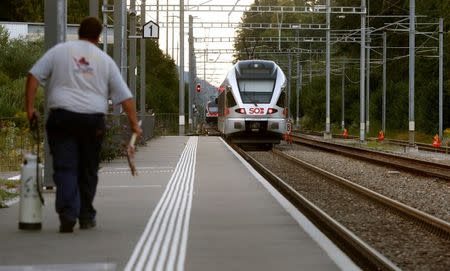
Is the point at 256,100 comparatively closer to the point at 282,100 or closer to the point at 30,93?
the point at 282,100

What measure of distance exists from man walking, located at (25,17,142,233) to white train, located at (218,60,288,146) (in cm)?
2633

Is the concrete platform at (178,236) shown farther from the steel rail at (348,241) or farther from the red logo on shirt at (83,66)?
the red logo on shirt at (83,66)

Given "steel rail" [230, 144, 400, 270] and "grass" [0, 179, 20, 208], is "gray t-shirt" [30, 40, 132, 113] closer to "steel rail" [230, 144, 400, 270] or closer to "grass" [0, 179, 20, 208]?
"steel rail" [230, 144, 400, 270]

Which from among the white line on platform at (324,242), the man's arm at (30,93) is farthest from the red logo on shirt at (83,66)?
the white line on platform at (324,242)

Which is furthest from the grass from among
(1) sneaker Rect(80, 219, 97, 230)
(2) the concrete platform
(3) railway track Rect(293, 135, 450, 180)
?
(3) railway track Rect(293, 135, 450, 180)

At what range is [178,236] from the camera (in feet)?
29.0

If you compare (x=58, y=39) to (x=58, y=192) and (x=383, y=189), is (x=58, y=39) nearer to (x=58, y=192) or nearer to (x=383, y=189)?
(x=58, y=192)

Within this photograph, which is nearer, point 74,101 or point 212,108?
point 74,101

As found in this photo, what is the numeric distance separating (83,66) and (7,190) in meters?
6.29

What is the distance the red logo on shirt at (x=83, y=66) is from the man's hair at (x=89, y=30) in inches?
11.0

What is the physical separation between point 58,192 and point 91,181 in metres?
0.42

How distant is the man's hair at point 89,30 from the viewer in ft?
27.5

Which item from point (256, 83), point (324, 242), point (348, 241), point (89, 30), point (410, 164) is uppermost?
point (256, 83)

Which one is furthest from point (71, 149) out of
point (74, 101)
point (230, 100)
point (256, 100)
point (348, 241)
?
point (230, 100)
